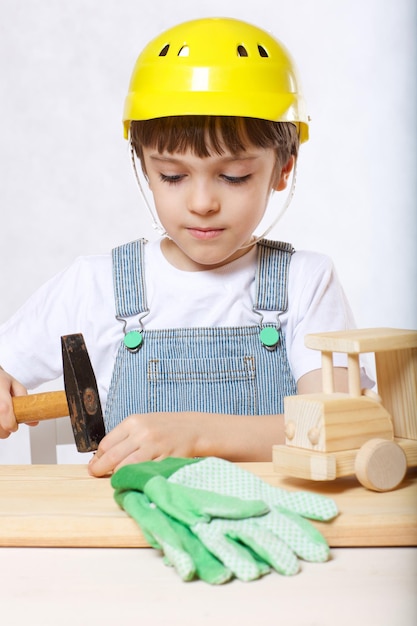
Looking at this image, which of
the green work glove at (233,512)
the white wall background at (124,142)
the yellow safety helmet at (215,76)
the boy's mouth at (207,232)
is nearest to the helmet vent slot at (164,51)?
the yellow safety helmet at (215,76)

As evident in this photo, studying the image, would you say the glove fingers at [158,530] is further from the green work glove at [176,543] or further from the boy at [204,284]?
the boy at [204,284]

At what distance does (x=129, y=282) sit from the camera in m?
1.47

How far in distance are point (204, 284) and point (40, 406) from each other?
415 millimetres

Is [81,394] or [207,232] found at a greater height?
[207,232]

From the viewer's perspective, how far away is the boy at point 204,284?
1.24 m

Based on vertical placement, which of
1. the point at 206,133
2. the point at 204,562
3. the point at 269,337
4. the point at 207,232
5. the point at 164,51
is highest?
the point at 164,51

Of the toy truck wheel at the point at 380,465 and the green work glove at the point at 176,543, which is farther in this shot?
the toy truck wheel at the point at 380,465

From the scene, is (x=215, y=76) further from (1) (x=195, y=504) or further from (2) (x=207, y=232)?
→ (1) (x=195, y=504)

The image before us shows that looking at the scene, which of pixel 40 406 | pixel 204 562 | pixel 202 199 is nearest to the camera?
pixel 204 562

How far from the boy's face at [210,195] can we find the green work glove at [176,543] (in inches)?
21.5

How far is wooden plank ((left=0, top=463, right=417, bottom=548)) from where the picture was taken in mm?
825

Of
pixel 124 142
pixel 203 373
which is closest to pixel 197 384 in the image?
pixel 203 373
